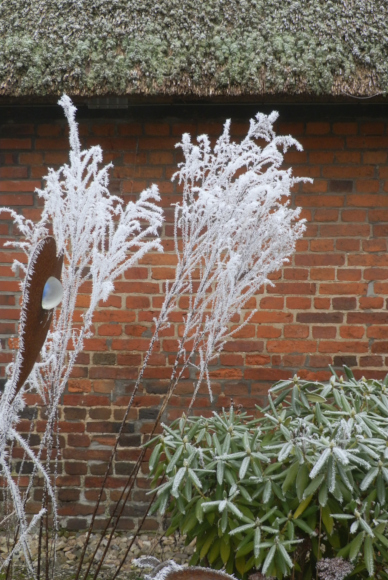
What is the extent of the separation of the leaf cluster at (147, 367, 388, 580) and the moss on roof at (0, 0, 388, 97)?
1.51m

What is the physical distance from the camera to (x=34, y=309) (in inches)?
54.6

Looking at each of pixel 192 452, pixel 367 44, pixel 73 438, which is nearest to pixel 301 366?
pixel 192 452

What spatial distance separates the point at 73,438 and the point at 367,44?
101 inches

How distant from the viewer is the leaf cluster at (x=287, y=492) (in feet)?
5.51

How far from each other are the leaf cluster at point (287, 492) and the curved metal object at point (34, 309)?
70cm

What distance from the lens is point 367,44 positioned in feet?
8.09

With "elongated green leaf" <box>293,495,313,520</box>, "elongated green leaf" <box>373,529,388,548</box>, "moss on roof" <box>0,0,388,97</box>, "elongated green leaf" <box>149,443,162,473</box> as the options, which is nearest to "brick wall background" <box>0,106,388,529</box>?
"moss on roof" <box>0,0,388,97</box>

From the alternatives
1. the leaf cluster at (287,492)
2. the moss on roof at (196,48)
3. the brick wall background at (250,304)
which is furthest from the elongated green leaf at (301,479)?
the moss on roof at (196,48)

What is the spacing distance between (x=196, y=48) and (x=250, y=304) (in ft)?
4.38

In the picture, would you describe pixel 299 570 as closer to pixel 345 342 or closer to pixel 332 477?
pixel 332 477

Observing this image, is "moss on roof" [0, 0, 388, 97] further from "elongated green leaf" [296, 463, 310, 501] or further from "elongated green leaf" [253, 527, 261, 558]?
"elongated green leaf" [253, 527, 261, 558]

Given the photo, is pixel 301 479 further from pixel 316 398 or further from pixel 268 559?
pixel 316 398

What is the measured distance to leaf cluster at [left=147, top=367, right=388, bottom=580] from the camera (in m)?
1.68

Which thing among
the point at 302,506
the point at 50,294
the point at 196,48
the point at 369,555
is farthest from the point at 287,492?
the point at 196,48
